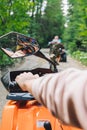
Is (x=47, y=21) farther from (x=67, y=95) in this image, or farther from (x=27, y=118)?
(x=67, y=95)

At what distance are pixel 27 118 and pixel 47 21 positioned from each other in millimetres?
54801

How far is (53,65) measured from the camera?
2.64m

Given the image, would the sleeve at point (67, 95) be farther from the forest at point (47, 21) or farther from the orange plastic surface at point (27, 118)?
the forest at point (47, 21)

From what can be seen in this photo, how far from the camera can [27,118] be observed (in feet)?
8.29

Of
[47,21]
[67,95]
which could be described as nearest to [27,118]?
[67,95]

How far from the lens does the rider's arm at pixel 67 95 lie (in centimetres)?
74

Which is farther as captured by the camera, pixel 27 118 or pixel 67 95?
pixel 27 118

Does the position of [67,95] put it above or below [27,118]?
above

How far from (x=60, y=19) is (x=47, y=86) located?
5924 cm

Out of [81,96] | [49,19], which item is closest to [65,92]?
[81,96]

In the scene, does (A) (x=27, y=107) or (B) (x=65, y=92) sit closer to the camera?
(B) (x=65, y=92)

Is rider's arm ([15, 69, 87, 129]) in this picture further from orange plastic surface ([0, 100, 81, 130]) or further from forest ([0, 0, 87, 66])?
forest ([0, 0, 87, 66])

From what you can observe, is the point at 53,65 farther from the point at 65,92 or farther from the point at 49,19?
the point at 49,19

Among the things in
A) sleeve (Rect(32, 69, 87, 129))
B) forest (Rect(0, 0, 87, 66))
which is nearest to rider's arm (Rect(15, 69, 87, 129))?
sleeve (Rect(32, 69, 87, 129))
